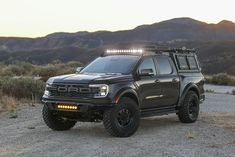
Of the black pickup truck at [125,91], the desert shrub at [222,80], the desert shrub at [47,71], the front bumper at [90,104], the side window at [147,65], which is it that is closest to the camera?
the front bumper at [90,104]

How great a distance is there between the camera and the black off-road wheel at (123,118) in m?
11.6

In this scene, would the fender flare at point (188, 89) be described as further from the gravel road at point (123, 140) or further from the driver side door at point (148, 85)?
the driver side door at point (148, 85)

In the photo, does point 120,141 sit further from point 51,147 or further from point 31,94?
point 31,94

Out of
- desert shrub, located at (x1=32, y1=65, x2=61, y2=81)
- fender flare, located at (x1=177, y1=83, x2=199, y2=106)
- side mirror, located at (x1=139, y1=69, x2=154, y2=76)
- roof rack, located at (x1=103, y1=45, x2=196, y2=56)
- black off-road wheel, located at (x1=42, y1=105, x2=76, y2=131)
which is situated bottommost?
desert shrub, located at (x1=32, y1=65, x2=61, y2=81)

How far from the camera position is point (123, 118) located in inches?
473

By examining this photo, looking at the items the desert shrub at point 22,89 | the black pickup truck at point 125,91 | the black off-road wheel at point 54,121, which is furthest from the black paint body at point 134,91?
the desert shrub at point 22,89

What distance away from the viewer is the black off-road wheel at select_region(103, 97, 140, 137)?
458 inches

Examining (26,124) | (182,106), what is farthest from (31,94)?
(182,106)

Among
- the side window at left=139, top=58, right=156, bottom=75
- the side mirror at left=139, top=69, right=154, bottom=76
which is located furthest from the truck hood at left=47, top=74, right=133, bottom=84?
the side window at left=139, top=58, right=156, bottom=75

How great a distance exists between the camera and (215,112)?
18.2 m

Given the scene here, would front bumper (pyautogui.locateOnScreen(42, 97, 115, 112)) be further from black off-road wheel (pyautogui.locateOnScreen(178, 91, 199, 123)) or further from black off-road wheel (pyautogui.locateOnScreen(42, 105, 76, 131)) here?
black off-road wheel (pyautogui.locateOnScreen(178, 91, 199, 123))

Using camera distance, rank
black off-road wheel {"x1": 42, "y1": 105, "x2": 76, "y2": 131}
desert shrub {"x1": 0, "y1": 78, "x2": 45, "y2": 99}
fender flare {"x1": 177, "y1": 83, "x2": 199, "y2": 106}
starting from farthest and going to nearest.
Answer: desert shrub {"x1": 0, "y1": 78, "x2": 45, "y2": 99}
fender flare {"x1": 177, "y1": 83, "x2": 199, "y2": 106}
black off-road wheel {"x1": 42, "y1": 105, "x2": 76, "y2": 131}

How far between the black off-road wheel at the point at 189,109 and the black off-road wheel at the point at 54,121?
303 centimetres

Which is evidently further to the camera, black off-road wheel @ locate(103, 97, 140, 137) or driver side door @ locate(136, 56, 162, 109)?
driver side door @ locate(136, 56, 162, 109)
